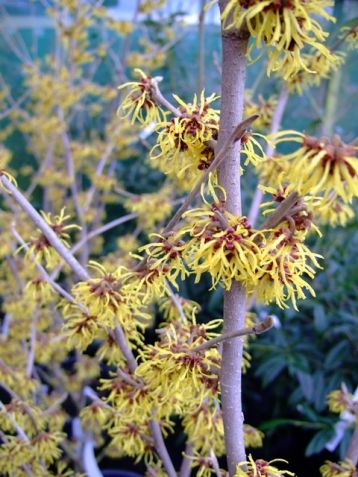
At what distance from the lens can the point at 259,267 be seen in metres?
0.39

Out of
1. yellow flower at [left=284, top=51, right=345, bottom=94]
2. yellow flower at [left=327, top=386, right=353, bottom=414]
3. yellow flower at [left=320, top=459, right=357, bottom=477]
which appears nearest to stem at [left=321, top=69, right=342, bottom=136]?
yellow flower at [left=284, top=51, right=345, bottom=94]

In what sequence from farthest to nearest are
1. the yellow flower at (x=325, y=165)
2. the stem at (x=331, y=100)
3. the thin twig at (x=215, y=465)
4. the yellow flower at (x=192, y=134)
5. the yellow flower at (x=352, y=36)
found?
the stem at (x=331, y=100) → the yellow flower at (x=352, y=36) → the thin twig at (x=215, y=465) → the yellow flower at (x=192, y=134) → the yellow flower at (x=325, y=165)

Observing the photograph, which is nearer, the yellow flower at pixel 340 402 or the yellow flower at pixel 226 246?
the yellow flower at pixel 226 246

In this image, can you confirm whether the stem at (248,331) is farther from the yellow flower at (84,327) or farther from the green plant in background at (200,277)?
the yellow flower at (84,327)

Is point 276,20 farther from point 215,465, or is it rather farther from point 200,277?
point 215,465

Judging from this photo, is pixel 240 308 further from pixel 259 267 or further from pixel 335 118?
pixel 335 118

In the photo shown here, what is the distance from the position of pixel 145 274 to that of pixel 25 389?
18.9 inches

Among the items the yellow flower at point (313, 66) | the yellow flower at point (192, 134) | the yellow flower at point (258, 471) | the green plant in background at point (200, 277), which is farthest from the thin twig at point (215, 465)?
the yellow flower at point (313, 66)

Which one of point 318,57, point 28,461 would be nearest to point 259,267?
point 318,57

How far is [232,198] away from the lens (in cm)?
43

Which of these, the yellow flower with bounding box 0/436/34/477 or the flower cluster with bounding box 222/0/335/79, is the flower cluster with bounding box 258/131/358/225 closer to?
the flower cluster with bounding box 222/0/335/79

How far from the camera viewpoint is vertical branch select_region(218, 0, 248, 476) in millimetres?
397

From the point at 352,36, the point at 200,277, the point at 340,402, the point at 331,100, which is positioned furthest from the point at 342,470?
the point at 331,100

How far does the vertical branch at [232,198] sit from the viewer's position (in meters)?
0.40
